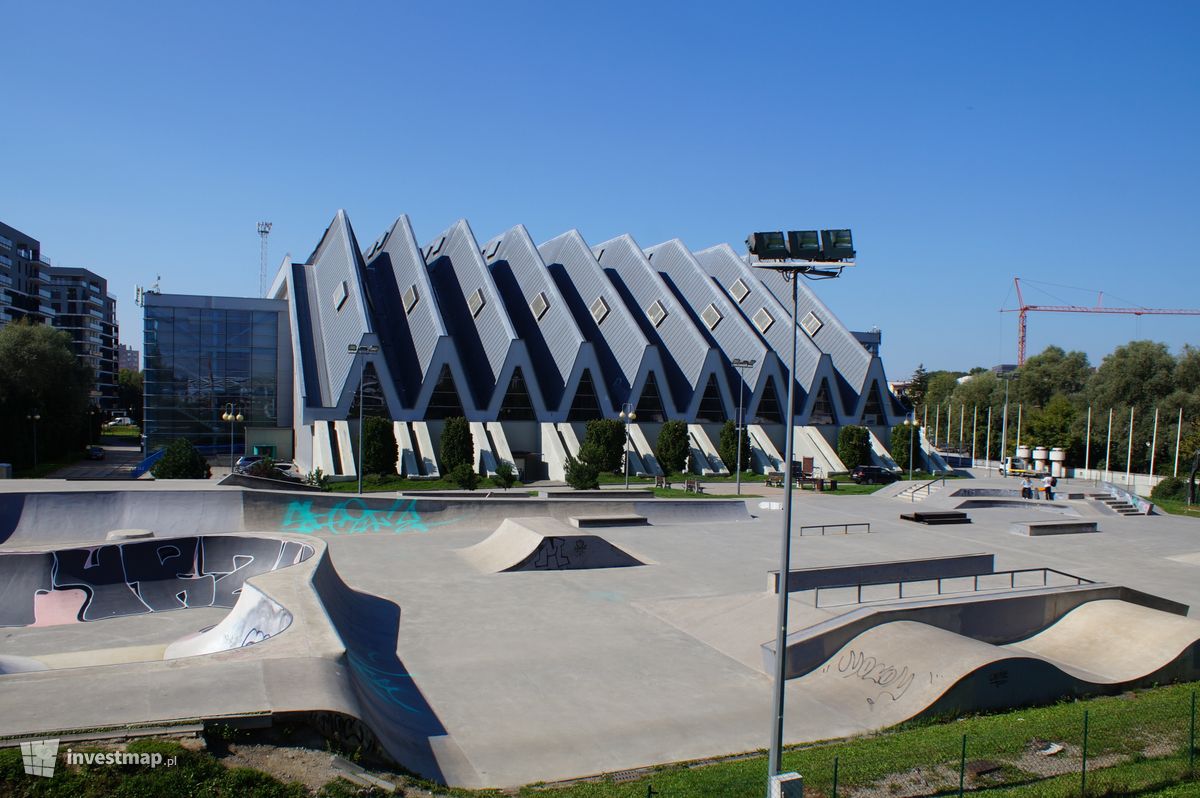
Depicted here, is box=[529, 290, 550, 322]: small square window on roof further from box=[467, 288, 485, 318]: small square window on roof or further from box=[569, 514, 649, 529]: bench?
box=[569, 514, 649, 529]: bench

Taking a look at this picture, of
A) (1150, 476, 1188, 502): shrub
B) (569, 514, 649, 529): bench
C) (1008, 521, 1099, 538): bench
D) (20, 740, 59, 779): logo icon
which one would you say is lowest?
(1150, 476, 1188, 502): shrub

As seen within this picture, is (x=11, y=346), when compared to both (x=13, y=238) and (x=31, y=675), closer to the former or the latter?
(x=13, y=238)

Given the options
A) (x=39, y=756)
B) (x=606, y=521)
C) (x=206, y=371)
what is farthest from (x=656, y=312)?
(x=39, y=756)

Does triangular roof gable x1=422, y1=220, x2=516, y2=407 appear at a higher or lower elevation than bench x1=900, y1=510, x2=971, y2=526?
higher

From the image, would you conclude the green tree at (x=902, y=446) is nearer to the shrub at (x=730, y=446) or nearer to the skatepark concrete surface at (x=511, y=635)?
the shrub at (x=730, y=446)

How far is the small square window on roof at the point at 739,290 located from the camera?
58781mm

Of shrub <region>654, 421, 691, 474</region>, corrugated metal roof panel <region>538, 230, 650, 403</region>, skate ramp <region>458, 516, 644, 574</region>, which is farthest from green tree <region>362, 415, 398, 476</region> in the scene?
skate ramp <region>458, 516, 644, 574</region>

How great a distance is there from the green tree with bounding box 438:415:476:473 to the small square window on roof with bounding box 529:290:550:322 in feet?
42.0

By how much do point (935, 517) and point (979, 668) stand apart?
19.4 metres

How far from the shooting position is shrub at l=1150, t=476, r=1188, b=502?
142 feet

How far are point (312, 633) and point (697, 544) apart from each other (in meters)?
15.0

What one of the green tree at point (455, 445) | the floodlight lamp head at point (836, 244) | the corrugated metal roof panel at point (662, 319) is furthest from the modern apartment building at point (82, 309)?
the floodlight lamp head at point (836, 244)

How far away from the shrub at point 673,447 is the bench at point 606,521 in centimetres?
1704

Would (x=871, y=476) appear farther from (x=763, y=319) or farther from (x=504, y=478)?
(x=504, y=478)
